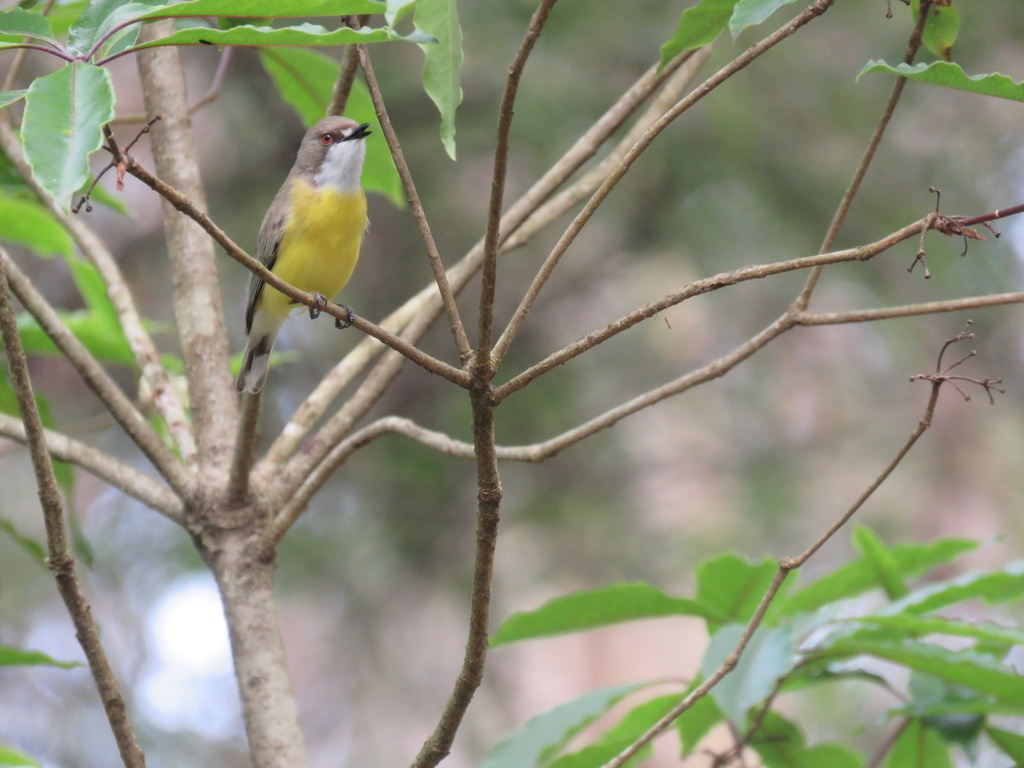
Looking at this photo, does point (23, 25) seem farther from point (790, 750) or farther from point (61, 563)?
point (790, 750)

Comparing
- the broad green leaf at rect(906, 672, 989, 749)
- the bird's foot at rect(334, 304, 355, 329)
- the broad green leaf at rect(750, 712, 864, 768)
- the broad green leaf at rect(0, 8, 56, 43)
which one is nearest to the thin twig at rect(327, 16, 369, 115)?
the bird's foot at rect(334, 304, 355, 329)

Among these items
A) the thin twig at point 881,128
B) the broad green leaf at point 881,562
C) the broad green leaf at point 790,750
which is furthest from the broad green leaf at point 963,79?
the broad green leaf at point 790,750

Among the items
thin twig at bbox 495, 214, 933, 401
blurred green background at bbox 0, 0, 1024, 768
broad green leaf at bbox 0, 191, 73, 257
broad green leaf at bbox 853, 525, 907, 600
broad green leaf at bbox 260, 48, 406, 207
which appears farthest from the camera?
blurred green background at bbox 0, 0, 1024, 768

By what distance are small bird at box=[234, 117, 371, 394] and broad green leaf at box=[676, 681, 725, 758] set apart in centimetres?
191

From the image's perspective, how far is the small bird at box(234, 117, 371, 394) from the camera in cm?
363

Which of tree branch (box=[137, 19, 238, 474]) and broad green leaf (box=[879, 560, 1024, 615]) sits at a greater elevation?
tree branch (box=[137, 19, 238, 474])

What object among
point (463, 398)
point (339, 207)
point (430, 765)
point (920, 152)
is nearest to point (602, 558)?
point (463, 398)

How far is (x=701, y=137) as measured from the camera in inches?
218

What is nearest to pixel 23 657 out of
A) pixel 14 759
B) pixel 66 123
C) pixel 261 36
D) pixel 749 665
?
pixel 14 759

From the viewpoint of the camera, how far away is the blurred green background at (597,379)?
17.6 feet

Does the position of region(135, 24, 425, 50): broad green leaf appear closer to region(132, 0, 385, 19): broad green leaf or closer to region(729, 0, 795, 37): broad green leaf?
region(132, 0, 385, 19): broad green leaf

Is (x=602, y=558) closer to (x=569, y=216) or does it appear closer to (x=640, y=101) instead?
(x=569, y=216)

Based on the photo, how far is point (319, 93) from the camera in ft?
9.26

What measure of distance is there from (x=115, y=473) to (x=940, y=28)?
1964mm
